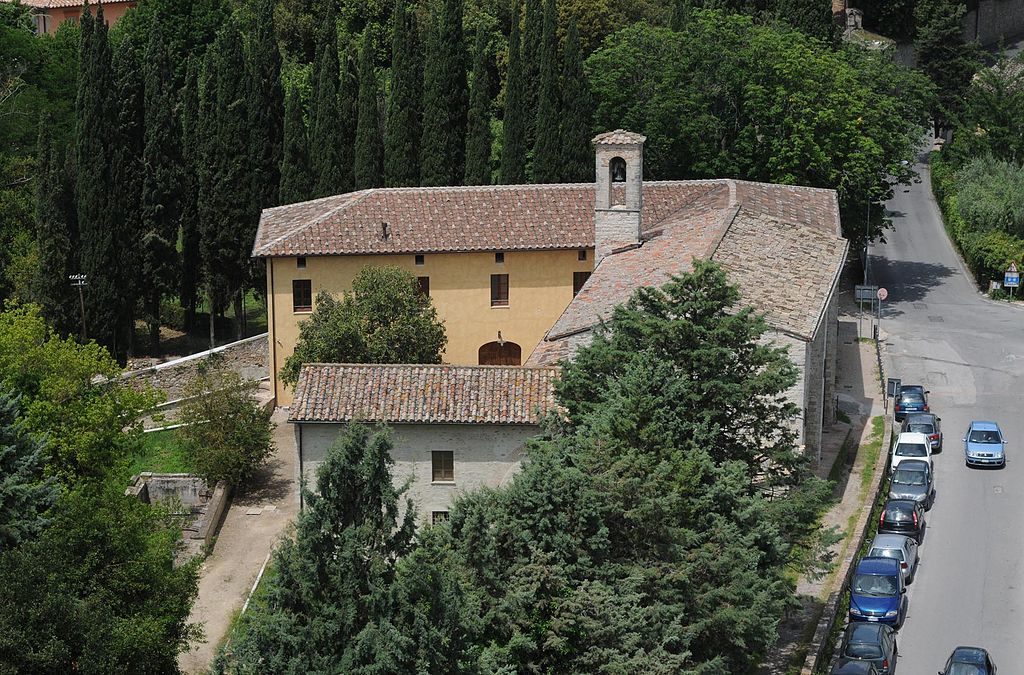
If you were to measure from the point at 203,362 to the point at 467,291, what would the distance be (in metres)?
9.27

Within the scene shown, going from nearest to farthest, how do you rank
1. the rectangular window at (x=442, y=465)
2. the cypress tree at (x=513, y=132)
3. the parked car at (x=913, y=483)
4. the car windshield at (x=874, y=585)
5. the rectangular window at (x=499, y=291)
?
the car windshield at (x=874, y=585)
the rectangular window at (x=442, y=465)
the parked car at (x=913, y=483)
the rectangular window at (x=499, y=291)
the cypress tree at (x=513, y=132)

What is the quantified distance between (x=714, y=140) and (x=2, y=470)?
38.0 meters

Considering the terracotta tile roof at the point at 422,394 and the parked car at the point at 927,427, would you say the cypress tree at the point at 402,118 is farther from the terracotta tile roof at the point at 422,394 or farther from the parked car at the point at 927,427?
the terracotta tile roof at the point at 422,394

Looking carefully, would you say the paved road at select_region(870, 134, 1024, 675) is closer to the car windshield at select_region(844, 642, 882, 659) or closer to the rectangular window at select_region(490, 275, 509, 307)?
the car windshield at select_region(844, 642, 882, 659)

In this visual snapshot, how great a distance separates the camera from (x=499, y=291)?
173ft

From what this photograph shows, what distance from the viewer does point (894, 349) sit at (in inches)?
2431

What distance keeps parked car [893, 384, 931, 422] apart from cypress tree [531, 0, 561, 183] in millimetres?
16756

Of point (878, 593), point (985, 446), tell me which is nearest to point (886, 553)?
point (878, 593)

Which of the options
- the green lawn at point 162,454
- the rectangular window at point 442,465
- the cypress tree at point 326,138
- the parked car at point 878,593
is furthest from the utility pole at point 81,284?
the parked car at point 878,593

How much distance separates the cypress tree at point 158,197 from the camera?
61.3m

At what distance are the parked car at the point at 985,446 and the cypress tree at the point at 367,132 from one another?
25.9 metres

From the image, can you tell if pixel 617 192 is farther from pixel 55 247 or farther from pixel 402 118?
pixel 55 247

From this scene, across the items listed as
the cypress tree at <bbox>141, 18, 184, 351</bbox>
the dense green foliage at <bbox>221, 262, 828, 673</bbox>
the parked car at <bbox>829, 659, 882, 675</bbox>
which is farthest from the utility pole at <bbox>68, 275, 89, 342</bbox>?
the parked car at <bbox>829, 659, 882, 675</bbox>

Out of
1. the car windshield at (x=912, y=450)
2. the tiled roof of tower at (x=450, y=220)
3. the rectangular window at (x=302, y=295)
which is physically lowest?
the car windshield at (x=912, y=450)
